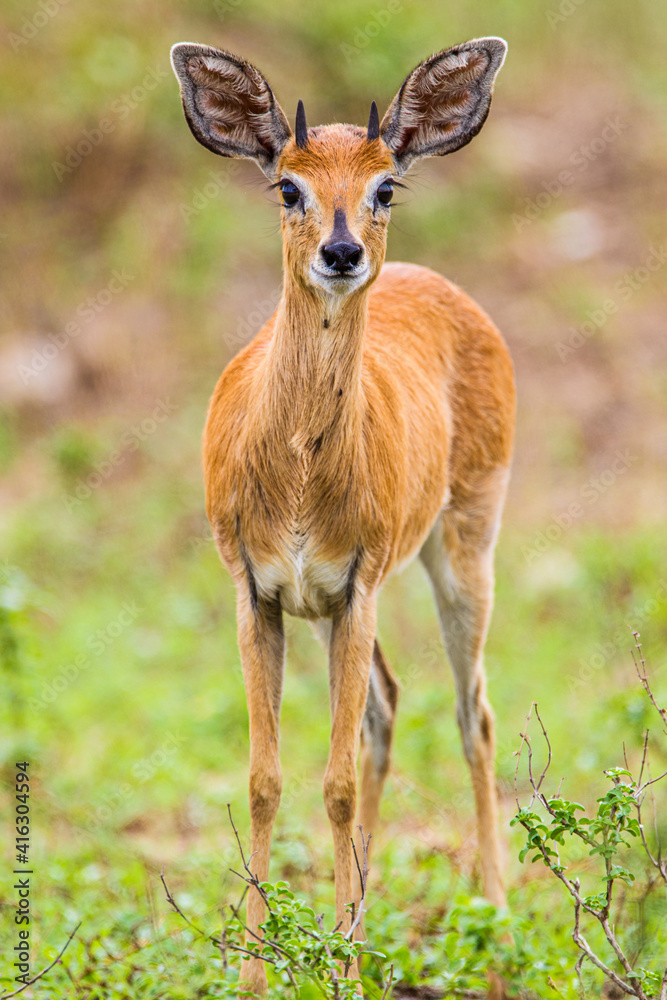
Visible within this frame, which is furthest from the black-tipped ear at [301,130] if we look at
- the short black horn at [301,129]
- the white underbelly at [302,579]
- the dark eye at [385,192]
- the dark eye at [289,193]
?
the white underbelly at [302,579]

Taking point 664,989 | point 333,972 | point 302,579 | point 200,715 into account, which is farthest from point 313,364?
point 200,715

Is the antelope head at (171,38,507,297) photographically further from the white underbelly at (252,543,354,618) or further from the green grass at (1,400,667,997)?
the green grass at (1,400,667,997)

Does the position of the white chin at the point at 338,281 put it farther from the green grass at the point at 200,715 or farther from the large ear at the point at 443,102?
the green grass at the point at 200,715

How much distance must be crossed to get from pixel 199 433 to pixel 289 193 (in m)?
7.27

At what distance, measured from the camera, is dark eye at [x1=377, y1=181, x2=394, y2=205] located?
418cm

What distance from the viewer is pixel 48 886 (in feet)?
18.7

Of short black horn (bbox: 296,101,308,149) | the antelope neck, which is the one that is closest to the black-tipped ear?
short black horn (bbox: 296,101,308,149)

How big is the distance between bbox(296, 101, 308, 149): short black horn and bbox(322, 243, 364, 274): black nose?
0.50m

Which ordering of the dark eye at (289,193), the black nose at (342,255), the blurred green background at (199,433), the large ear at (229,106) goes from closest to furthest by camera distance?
the black nose at (342,255)
the dark eye at (289,193)
the large ear at (229,106)
the blurred green background at (199,433)

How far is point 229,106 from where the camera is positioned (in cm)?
434

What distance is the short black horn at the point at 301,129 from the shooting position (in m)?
4.06

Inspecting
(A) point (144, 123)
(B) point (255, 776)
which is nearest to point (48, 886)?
(B) point (255, 776)

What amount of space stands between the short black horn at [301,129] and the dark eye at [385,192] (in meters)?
0.30

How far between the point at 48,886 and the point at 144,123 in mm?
9228
